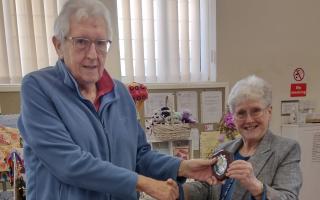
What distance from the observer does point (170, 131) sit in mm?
1606

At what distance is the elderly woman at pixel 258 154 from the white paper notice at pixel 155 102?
1.95 ft

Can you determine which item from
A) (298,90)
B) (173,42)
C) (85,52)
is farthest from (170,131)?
(298,90)

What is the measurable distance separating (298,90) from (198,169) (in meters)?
1.51

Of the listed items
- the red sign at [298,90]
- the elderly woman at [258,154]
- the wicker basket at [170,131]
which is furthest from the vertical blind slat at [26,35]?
the red sign at [298,90]

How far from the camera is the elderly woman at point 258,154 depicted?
3.76 ft

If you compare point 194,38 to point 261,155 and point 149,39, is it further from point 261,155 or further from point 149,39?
point 261,155

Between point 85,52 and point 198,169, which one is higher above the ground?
→ point 85,52

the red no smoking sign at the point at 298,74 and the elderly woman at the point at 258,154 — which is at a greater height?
the red no smoking sign at the point at 298,74

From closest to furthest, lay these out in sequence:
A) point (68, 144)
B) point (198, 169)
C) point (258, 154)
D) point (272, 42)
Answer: point (68, 144) → point (198, 169) → point (258, 154) → point (272, 42)

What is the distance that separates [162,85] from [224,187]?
80 cm

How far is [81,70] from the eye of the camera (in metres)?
0.88

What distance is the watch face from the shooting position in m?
1.05

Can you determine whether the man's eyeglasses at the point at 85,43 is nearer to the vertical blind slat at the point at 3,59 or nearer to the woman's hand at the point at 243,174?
the woman's hand at the point at 243,174

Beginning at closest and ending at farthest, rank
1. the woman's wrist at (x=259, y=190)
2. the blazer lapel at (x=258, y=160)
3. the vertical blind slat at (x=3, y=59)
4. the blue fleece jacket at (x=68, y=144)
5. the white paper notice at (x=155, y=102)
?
the blue fleece jacket at (x=68, y=144) < the woman's wrist at (x=259, y=190) < the blazer lapel at (x=258, y=160) < the vertical blind slat at (x=3, y=59) < the white paper notice at (x=155, y=102)
